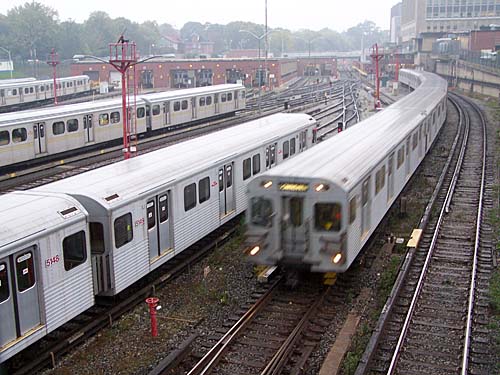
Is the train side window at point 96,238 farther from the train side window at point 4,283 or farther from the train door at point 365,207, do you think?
the train door at point 365,207

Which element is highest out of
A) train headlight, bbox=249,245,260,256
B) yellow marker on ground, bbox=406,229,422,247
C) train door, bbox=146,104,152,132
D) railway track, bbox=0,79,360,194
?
train door, bbox=146,104,152,132

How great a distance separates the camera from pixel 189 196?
14906 millimetres

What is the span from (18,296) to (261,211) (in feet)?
16.9

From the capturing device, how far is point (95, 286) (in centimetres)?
1184

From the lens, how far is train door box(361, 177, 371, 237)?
13742mm

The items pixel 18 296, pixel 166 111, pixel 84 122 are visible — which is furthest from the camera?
pixel 166 111

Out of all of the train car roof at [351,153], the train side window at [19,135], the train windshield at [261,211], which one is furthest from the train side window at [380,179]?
the train side window at [19,135]

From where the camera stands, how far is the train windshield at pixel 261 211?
41.8ft

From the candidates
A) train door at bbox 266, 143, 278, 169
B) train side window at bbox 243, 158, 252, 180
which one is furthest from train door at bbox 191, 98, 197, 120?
train side window at bbox 243, 158, 252, 180

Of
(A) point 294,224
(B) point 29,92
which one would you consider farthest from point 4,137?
(B) point 29,92

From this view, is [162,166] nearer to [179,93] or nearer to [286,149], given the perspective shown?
[286,149]

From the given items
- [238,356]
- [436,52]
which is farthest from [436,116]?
[436,52]

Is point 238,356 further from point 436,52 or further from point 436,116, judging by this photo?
point 436,52

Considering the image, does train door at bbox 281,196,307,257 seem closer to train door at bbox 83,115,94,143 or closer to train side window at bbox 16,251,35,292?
train side window at bbox 16,251,35,292
